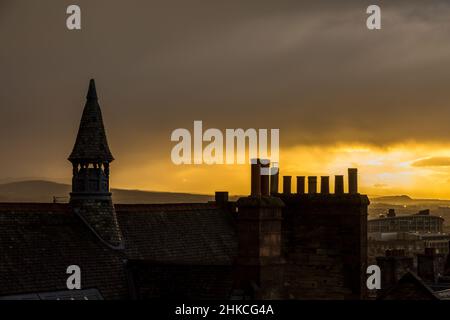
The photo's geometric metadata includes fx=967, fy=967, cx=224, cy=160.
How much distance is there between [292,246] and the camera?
44.1m

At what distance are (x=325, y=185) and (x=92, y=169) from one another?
1063cm

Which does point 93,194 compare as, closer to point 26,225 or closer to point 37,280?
point 26,225

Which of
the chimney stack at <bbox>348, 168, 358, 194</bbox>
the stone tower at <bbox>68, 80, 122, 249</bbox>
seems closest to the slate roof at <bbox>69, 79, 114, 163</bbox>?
the stone tower at <bbox>68, 80, 122, 249</bbox>

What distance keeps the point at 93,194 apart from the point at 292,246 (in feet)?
30.6

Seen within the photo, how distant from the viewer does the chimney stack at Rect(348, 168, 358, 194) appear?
4306 centimetres

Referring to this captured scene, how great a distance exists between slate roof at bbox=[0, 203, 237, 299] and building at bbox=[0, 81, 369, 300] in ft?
0.17

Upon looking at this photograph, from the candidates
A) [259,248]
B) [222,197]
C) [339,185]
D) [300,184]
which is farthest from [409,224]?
[259,248]

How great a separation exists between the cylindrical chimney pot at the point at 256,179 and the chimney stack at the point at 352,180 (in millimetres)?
9760

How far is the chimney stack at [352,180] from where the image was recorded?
4306cm

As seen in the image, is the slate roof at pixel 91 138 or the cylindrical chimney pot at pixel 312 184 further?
the cylindrical chimney pot at pixel 312 184

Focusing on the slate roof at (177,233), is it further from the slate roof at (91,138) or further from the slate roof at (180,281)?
the slate roof at (91,138)

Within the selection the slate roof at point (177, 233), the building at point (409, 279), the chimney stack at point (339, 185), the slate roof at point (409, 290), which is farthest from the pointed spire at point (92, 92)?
the slate roof at point (409, 290)

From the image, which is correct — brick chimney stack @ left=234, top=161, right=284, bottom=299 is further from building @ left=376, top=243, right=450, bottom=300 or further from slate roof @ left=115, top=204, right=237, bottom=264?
slate roof @ left=115, top=204, right=237, bottom=264
